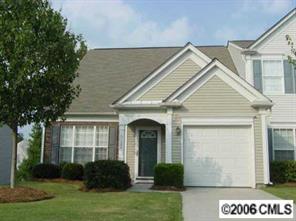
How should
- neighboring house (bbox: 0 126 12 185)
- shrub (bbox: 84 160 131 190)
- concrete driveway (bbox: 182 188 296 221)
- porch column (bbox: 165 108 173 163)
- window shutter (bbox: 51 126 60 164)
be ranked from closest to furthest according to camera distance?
concrete driveway (bbox: 182 188 296 221)
shrub (bbox: 84 160 131 190)
porch column (bbox: 165 108 173 163)
window shutter (bbox: 51 126 60 164)
neighboring house (bbox: 0 126 12 185)

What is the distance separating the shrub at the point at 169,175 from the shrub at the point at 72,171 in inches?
208

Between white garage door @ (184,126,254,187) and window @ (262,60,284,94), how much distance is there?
422 cm

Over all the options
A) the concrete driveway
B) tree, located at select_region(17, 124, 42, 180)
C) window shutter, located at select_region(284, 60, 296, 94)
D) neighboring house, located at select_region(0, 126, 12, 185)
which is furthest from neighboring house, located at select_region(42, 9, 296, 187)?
tree, located at select_region(17, 124, 42, 180)

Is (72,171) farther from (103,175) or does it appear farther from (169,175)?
(169,175)

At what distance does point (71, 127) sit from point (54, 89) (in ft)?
24.0

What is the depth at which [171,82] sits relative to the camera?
20562 millimetres

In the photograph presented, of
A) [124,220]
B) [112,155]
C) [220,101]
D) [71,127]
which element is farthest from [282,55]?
[124,220]

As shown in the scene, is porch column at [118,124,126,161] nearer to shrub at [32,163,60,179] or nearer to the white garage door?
the white garage door

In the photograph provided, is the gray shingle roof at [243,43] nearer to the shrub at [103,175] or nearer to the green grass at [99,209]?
the shrub at [103,175]

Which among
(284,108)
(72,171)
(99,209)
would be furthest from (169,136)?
(99,209)

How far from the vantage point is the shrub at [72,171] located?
20156 millimetres

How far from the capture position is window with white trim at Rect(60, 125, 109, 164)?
21438mm

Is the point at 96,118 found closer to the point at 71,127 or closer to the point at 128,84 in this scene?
the point at 71,127

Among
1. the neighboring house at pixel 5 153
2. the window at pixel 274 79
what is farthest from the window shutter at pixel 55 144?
the window at pixel 274 79
